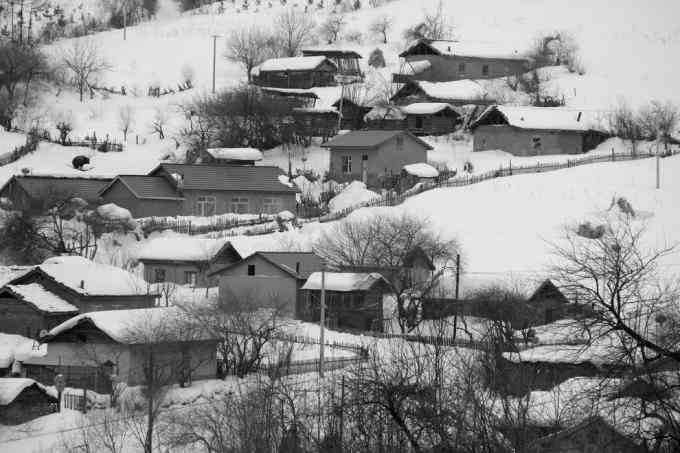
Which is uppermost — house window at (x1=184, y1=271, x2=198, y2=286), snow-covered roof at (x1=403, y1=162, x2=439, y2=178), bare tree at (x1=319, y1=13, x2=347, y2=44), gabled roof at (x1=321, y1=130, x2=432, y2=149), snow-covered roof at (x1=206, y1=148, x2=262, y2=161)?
bare tree at (x1=319, y1=13, x2=347, y2=44)

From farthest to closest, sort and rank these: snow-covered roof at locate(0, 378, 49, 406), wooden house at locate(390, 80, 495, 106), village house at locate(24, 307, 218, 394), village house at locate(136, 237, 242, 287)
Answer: wooden house at locate(390, 80, 495, 106)
village house at locate(136, 237, 242, 287)
village house at locate(24, 307, 218, 394)
snow-covered roof at locate(0, 378, 49, 406)

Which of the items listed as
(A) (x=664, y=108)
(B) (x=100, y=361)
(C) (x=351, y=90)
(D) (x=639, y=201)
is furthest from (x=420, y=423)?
(C) (x=351, y=90)

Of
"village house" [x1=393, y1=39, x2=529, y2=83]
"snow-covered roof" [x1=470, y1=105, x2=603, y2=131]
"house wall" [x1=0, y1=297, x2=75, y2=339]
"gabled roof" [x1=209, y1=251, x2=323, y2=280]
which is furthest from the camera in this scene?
"village house" [x1=393, y1=39, x2=529, y2=83]

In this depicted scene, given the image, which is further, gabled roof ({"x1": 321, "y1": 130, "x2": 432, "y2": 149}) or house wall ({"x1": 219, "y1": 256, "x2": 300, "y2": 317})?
gabled roof ({"x1": 321, "y1": 130, "x2": 432, "y2": 149})

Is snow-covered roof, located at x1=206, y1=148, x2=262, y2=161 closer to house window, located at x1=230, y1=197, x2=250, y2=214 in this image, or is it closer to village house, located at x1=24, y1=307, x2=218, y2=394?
house window, located at x1=230, y1=197, x2=250, y2=214

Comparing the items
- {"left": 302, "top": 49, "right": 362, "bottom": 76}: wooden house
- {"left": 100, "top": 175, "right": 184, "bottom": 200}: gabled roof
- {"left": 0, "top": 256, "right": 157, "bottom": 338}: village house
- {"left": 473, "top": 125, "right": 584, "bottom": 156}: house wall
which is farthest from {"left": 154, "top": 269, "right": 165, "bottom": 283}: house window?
{"left": 302, "top": 49, "right": 362, "bottom": 76}: wooden house

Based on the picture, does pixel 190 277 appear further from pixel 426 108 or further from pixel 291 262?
pixel 426 108

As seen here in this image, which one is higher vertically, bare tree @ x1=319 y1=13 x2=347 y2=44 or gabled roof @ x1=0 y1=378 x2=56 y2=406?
bare tree @ x1=319 y1=13 x2=347 y2=44
